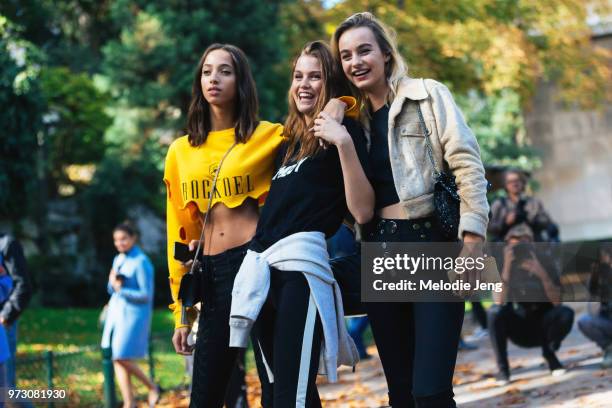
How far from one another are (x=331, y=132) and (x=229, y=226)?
0.95 m

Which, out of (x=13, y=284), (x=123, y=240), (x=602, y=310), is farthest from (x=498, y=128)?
(x=13, y=284)

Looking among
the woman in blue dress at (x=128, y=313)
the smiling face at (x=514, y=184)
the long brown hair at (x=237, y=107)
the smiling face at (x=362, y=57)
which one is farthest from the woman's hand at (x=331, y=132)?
the smiling face at (x=514, y=184)

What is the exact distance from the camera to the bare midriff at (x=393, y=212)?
13.6 feet

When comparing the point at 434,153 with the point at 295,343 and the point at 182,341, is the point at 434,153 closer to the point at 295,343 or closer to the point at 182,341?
the point at 295,343

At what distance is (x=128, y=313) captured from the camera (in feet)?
29.1

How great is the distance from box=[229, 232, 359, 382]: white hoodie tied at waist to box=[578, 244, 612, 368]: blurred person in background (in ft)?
16.3

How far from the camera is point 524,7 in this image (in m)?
22.0

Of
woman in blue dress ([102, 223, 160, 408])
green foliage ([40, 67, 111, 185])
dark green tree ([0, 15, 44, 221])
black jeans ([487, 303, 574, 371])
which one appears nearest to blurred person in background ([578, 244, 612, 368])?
black jeans ([487, 303, 574, 371])

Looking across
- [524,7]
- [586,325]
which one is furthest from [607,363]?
[524,7]

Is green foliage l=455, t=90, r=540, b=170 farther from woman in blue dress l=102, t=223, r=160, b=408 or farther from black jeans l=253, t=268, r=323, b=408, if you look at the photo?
black jeans l=253, t=268, r=323, b=408

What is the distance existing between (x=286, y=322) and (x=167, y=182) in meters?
1.33

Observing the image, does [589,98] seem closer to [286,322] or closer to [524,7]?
[524,7]

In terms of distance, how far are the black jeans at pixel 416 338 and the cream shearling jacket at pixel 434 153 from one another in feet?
0.37

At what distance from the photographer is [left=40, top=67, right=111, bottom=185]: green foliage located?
22469 millimetres
